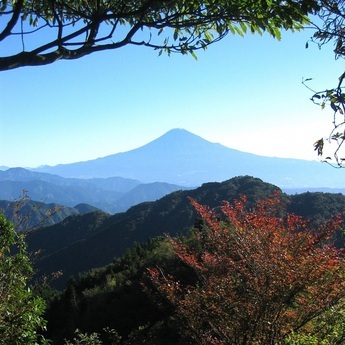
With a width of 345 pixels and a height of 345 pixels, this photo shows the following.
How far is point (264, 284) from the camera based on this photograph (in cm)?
371

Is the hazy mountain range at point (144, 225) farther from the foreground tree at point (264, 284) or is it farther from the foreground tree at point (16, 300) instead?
the foreground tree at point (16, 300)

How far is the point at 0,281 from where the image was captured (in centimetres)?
384

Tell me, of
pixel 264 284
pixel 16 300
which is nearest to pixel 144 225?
pixel 16 300

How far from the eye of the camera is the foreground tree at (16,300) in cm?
358

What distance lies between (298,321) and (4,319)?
3.02 m

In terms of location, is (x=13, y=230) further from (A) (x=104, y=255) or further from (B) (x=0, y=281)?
(A) (x=104, y=255)

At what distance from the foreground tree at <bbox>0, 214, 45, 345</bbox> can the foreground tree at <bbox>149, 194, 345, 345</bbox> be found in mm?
1751

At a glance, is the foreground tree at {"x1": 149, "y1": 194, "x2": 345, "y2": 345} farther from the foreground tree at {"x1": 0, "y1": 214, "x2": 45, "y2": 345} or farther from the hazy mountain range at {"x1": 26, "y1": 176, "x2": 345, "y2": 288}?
the hazy mountain range at {"x1": 26, "y1": 176, "x2": 345, "y2": 288}

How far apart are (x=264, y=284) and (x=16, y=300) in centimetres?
249

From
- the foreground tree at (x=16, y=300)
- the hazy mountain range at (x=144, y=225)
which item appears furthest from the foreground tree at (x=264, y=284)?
the hazy mountain range at (x=144, y=225)

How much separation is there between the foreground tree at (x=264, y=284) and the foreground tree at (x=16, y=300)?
5.74 feet

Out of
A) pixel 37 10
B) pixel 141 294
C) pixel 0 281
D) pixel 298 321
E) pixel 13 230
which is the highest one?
pixel 37 10

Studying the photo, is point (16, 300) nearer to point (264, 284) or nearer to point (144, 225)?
point (264, 284)

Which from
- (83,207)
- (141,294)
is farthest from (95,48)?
(83,207)
